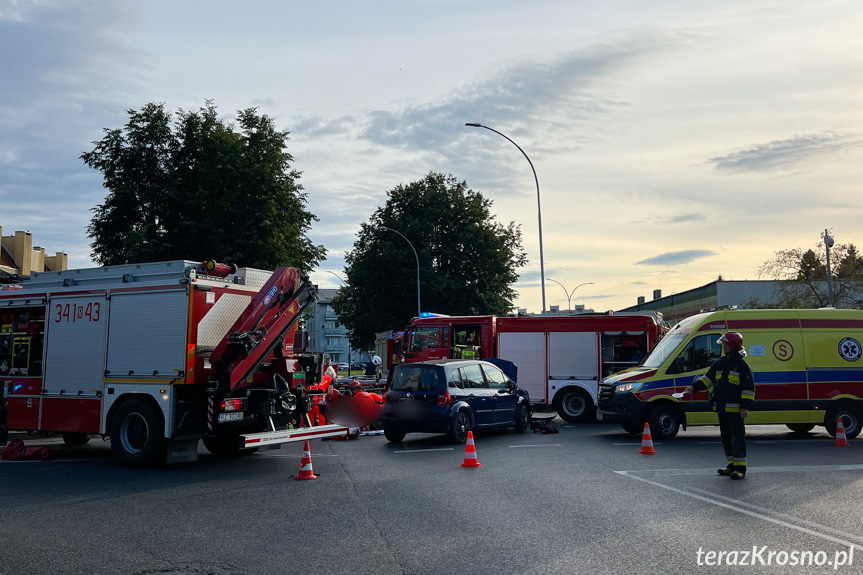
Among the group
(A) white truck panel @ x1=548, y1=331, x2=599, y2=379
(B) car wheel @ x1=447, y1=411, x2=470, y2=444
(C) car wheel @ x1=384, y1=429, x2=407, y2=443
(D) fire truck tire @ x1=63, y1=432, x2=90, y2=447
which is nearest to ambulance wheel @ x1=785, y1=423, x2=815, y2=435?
(A) white truck panel @ x1=548, y1=331, x2=599, y2=379

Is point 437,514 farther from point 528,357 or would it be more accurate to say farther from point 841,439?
point 528,357

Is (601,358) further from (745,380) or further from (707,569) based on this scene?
(707,569)

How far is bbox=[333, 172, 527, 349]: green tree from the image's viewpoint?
45.0 metres

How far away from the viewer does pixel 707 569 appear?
18.5 ft

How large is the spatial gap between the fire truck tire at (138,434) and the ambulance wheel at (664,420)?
9.16 m

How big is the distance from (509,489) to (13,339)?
969cm

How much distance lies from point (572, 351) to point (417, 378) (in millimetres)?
6876

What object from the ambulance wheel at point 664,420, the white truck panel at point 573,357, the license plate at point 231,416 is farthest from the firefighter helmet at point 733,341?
the white truck panel at point 573,357

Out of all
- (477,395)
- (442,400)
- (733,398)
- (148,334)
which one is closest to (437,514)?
(733,398)

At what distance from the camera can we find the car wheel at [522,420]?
16375 mm

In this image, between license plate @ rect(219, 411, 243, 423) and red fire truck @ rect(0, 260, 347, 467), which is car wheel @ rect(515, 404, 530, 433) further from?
license plate @ rect(219, 411, 243, 423)

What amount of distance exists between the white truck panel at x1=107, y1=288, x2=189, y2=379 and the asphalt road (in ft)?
5.17

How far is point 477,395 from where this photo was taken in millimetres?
15016

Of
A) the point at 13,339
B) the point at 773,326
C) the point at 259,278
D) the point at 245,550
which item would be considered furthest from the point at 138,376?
the point at 773,326
